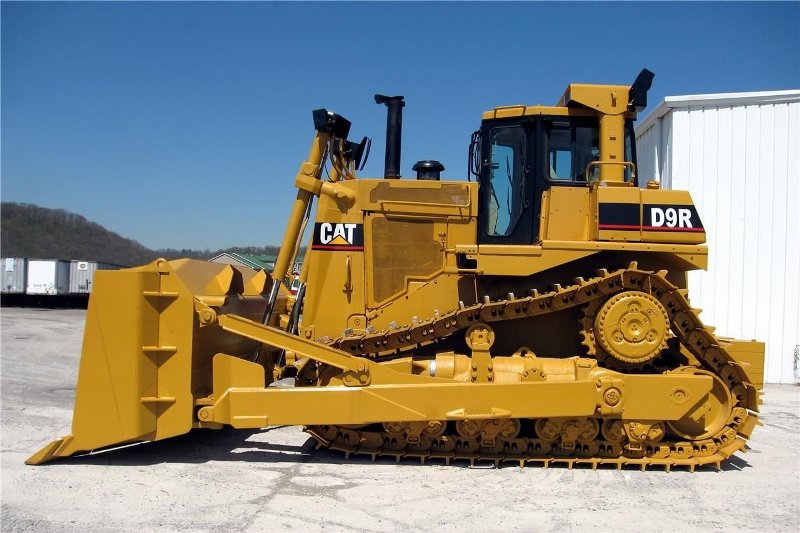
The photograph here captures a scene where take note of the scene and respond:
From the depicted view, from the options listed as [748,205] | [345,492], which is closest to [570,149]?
[345,492]

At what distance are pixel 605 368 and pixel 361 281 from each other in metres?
2.81

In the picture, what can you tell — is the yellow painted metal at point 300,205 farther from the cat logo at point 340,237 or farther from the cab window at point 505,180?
the cab window at point 505,180

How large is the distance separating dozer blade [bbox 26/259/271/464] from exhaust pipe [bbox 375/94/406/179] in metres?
2.59

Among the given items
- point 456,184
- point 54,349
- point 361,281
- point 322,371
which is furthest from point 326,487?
point 54,349

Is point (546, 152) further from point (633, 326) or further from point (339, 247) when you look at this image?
point (339, 247)

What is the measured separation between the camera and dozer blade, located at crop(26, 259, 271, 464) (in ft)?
18.2

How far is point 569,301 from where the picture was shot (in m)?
5.78

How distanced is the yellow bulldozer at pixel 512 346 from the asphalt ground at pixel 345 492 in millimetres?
287

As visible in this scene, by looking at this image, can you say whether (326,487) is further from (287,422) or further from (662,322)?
(662,322)

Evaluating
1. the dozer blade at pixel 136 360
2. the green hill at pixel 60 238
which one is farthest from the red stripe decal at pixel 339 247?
the green hill at pixel 60 238

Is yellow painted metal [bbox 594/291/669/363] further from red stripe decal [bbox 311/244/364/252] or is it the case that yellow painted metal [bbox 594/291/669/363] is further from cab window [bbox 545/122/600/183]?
red stripe decal [bbox 311/244/364/252]

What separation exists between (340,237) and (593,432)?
3454mm

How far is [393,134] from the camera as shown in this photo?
22.8 feet

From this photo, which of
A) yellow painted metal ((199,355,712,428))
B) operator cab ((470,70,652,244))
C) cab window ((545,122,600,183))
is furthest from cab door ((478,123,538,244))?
yellow painted metal ((199,355,712,428))
